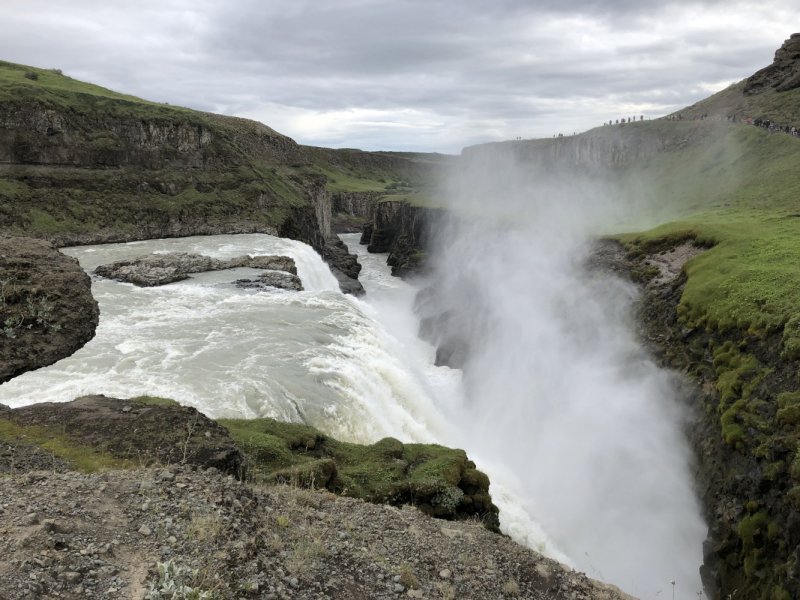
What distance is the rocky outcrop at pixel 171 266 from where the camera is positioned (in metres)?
33.6

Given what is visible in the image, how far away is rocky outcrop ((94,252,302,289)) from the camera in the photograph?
33.6m

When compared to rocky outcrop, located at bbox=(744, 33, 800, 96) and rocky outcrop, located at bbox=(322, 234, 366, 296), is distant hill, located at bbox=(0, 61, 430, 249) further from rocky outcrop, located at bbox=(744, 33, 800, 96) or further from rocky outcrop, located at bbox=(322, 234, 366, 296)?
rocky outcrop, located at bbox=(744, 33, 800, 96)

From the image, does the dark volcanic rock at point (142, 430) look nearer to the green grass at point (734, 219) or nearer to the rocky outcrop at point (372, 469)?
the rocky outcrop at point (372, 469)

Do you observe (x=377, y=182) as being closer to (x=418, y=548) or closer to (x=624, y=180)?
(x=624, y=180)

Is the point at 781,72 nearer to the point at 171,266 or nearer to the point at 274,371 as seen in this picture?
the point at 171,266

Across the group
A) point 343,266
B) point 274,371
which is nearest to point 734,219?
point 274,371

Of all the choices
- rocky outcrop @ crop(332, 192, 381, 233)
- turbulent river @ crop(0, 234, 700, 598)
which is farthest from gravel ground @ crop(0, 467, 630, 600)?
rocky outcrop @ crop(332, 192, 381, 233)

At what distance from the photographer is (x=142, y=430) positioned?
391 inches

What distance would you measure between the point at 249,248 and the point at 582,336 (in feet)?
109

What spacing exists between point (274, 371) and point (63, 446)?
10067mm

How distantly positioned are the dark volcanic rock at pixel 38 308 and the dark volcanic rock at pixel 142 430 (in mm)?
1487

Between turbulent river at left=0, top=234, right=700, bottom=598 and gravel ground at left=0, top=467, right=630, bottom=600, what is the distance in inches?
286

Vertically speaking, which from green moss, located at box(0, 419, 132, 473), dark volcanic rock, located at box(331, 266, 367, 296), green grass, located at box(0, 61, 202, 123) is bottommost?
dark volcanic rock, located at box(331, 266, 367, 296)

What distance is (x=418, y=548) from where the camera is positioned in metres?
8.70
